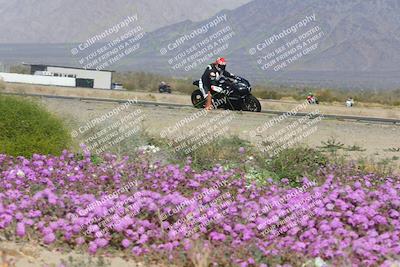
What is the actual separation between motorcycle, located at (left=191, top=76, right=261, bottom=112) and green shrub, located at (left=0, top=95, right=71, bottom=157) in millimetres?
11320

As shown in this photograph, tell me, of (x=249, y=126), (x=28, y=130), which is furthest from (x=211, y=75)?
(x=28, y=130)

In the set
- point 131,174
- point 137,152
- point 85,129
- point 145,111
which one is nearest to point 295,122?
point 145,111

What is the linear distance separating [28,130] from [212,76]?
460 inches

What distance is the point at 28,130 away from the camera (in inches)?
459

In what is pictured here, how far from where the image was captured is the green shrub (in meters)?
11.0

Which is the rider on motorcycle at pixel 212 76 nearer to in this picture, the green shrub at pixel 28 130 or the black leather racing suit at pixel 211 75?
the black leather racing suit at pixel 211 75

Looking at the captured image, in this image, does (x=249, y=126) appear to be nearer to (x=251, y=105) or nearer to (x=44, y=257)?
(x=251, y=105)

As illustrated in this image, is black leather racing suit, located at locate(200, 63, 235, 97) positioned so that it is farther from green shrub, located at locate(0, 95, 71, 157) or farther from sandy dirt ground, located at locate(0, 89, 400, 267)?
green shrub, located at locate(0, 95, 71, 157)

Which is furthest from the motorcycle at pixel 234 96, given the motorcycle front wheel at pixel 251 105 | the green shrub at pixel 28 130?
the green shrub at pixel 28 130

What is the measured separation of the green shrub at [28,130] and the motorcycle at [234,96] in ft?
37.1

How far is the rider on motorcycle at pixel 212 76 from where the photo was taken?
22703mm

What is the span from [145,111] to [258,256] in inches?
668

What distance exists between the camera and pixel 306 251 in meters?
6.21

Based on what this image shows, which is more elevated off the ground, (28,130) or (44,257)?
(28,130)
